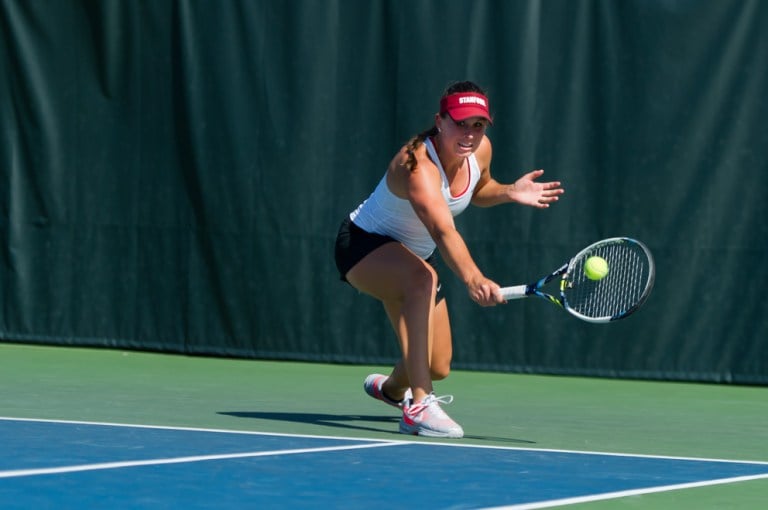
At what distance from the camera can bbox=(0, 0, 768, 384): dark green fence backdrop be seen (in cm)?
788

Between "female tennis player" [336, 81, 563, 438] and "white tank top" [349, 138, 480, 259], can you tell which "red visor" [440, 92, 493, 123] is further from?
"white tank top" [349, 138, 480, 259]

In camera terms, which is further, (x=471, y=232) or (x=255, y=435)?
(x=471, y=232)

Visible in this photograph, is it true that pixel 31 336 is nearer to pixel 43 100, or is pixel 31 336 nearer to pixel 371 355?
pixel 43 100

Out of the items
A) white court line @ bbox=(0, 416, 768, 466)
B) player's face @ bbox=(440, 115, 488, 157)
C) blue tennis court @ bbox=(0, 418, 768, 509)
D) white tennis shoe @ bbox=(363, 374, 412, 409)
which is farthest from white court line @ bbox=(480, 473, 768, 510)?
white tennis shoe @ bbox=(363, 374, 412, 409)

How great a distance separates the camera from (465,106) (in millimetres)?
5289

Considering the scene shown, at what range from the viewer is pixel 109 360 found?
8594 mm

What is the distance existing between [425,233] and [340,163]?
2.93 m

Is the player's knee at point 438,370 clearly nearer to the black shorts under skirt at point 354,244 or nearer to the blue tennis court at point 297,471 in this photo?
the black shorts under skirt at point 354,244

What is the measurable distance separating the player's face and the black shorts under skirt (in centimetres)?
50

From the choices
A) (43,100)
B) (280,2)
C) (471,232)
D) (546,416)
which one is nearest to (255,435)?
(546,416)

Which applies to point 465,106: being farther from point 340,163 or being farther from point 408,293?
point 340,163

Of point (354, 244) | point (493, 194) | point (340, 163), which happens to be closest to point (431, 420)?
point (354, 244)

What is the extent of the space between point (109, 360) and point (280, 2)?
2246mm

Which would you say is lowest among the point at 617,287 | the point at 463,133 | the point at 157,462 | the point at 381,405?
the point at 381,405
